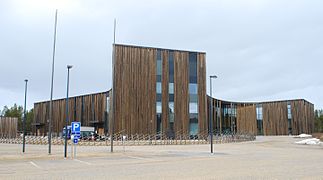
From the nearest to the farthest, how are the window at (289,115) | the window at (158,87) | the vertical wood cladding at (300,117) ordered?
the window at (158,87) → the vertical wood cladding at (300,117) → the window at (289,115)

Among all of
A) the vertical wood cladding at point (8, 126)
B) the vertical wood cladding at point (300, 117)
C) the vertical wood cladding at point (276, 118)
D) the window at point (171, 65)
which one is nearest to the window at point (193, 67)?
the window at point (171, 65)

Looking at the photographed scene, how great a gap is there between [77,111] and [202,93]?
3192 centimetres

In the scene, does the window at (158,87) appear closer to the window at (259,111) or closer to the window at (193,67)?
the window at (193,67)

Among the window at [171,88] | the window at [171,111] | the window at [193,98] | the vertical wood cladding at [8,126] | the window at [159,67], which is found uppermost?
the window at [159,67]

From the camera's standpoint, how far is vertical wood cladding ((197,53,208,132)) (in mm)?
57812

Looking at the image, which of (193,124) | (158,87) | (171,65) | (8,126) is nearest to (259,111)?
(193,124)

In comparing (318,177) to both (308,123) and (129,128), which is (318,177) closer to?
(129,128)

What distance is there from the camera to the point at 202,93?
5881 centimetres

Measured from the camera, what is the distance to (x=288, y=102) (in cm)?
8375

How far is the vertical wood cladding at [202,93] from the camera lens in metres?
57.8

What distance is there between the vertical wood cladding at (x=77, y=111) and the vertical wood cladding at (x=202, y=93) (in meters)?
19.5

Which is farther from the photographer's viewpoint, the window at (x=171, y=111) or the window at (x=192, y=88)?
the window at (x=192, y=88)

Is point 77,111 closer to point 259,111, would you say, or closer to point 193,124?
point 193,124

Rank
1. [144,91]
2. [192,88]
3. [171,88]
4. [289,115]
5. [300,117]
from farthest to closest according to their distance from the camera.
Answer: [289,115]
[300,117]
[192,88]
[171,88]
[144,91]
